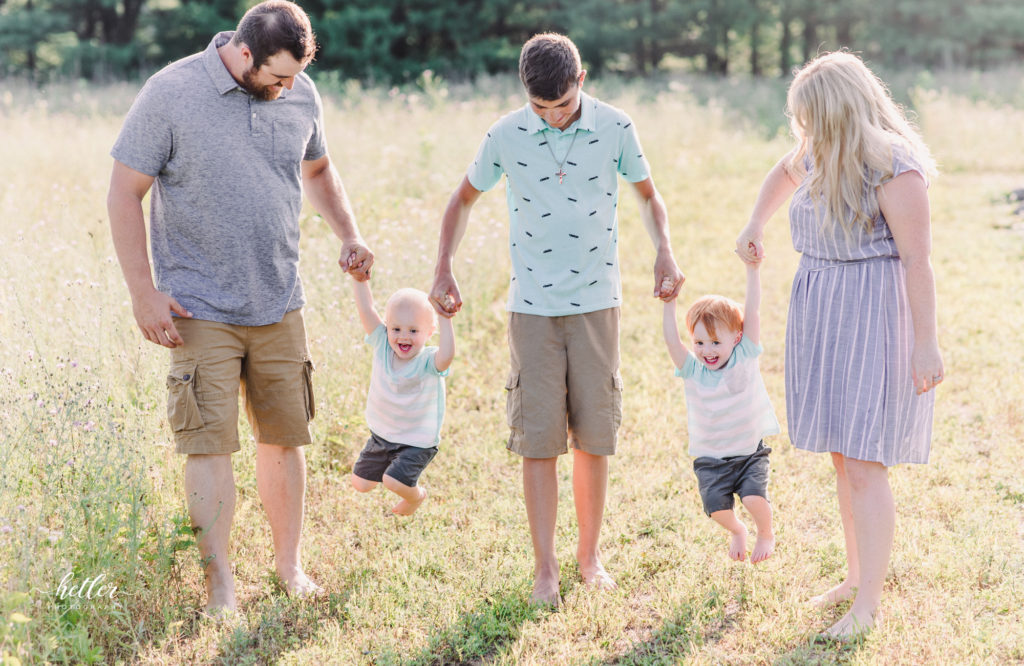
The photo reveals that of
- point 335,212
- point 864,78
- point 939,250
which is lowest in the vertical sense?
point 939,250

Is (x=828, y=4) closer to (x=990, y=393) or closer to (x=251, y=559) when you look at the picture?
(x=990, y=393)

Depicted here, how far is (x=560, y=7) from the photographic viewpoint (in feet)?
107

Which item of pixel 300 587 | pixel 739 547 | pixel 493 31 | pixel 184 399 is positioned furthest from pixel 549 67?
pixel 493 31

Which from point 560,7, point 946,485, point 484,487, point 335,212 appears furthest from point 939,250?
point 560,7

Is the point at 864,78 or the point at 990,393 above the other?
the point at 864,78

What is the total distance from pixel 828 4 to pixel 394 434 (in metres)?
33.5

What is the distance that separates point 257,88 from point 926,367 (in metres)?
2.58

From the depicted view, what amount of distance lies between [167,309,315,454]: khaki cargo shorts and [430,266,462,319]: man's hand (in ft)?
1.99

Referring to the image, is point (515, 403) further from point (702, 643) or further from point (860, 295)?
point (860, 295)

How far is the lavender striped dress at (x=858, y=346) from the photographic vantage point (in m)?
3.18

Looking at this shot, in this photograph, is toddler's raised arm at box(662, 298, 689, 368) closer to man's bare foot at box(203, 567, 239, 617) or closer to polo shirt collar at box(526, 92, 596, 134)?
polo shirt collar at box(526, 92, 596, 134)

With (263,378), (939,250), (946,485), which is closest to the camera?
(263,378)

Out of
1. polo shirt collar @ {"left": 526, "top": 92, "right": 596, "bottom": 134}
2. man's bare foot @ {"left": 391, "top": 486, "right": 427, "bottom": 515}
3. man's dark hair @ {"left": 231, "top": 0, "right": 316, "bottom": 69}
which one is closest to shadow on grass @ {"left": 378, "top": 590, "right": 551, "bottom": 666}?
man's bare foot @ {"left": 391, "top": 486, "right": 427, "bottom": 515}

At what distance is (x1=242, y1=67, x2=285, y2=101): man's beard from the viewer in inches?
131
